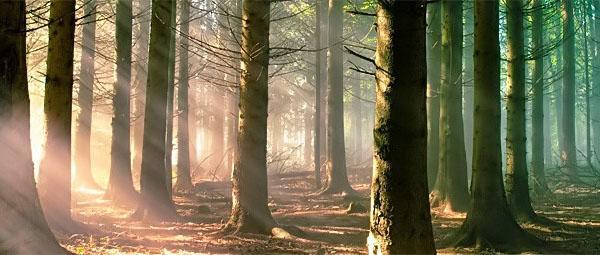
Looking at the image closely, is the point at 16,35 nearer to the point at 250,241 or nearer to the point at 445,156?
the point at 250,241

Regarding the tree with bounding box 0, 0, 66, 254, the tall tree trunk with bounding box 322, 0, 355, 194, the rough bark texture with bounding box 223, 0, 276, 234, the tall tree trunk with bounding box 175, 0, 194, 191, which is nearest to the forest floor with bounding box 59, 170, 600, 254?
the rough bark texture with bounding box 223, 0, 276, 234

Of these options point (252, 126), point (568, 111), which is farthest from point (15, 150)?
point (568, 111)

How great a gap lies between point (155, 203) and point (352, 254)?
4906mm

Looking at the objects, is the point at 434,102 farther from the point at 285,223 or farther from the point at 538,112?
the point at 285,223

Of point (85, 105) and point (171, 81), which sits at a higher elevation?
point (171, 81)

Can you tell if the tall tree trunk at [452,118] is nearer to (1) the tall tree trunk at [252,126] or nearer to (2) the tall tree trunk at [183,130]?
(1) the tall tree trunk at [252,126]

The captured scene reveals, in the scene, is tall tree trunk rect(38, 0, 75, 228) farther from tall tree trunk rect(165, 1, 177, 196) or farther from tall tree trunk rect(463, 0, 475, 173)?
tall tree trunk rect(463, 0, 475, 173)

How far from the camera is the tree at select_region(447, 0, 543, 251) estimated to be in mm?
8469

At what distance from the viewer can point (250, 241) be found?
347 inches

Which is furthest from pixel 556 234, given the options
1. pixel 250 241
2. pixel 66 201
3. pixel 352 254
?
pixel 66 201

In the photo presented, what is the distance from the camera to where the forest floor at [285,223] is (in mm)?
8281

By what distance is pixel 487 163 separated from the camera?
28.8 ft

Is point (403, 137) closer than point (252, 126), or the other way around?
point (403, 137)

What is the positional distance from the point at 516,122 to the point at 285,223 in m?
5.36
